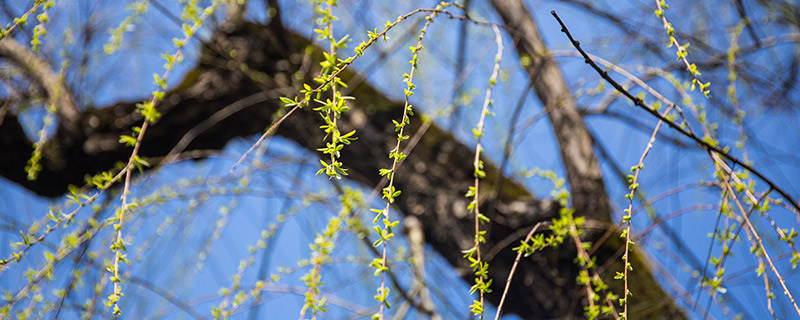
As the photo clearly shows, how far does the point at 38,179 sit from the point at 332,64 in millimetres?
1499

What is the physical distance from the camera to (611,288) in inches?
51.6

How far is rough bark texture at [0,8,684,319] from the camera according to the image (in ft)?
4.55

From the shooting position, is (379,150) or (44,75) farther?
(44,75)

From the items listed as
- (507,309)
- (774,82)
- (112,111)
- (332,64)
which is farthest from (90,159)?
(774,82)

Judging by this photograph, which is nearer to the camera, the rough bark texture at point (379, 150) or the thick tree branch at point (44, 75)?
the rough bark texture at point (379, 150)

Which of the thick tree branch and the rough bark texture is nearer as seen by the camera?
the rough bark texture

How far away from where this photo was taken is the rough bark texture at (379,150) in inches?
54.6

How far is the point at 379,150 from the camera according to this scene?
1.59 m

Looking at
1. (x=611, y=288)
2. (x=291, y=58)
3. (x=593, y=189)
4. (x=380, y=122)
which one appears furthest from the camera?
(x=291, y=58)

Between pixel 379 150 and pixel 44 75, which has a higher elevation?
pixel 44 75

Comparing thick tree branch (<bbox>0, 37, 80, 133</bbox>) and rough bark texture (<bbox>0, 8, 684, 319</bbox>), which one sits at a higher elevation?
thick tree branch (<bbox>0, 37, 80, 133</bbox>)

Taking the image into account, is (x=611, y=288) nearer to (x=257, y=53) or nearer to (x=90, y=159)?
(x=257, y=53)

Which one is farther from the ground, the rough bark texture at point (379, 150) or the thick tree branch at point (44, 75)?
the thick tree branch at point (44, 75)

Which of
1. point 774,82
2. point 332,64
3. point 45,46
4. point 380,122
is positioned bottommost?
point 332,64
